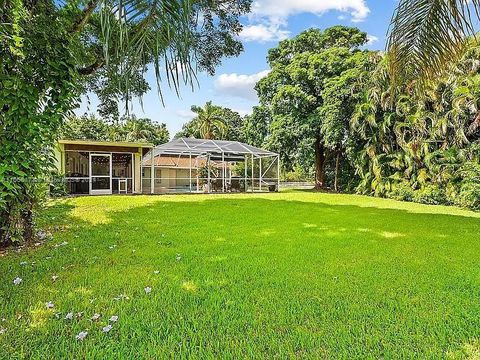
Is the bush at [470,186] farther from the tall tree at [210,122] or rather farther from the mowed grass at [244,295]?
the tall tree at [210,122]

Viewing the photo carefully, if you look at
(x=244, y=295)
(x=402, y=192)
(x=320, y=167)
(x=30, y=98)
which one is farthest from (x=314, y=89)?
(x=244, y=295)

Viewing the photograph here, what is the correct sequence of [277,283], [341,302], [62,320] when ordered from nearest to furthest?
[62,320], [341,302], [277,283]

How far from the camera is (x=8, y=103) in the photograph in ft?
12.5

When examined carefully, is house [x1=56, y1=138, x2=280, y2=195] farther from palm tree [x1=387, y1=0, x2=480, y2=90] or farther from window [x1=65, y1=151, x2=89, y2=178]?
palm tree [x1=387, y1=0, x2=480, y2=90]

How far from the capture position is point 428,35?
11.5 ft

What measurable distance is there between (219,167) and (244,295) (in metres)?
17.9

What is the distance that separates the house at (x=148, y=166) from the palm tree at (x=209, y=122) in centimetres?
735

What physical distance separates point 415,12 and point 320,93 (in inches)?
702

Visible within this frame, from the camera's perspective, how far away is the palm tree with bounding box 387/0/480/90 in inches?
125

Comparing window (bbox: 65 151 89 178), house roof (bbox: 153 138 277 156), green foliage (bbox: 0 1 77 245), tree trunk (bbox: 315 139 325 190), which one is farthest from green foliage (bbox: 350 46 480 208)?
window (bbox: 65 151 89 178)

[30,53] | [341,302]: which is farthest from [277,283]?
[30,53]

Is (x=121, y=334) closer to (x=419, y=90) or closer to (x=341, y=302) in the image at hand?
(x=341, y=302)

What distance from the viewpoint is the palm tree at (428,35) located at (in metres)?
3.17

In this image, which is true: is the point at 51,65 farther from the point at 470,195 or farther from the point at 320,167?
the point at 320,167
